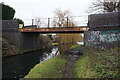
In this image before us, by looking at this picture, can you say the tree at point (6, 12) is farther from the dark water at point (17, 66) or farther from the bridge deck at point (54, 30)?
the dark water at point (17, 66)

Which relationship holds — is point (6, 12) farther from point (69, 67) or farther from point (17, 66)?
point (69, 67)

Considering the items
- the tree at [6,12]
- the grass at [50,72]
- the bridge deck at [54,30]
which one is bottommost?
the grass at [50,72]

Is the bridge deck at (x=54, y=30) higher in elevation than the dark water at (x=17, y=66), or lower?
higher

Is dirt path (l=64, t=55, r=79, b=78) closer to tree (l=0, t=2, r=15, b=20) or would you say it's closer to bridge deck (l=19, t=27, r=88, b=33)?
bridge deck (l=19, t=27, r=88, b=33)

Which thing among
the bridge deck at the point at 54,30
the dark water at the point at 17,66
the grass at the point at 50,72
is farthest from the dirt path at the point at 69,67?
the bridge deck at the point at 54,30

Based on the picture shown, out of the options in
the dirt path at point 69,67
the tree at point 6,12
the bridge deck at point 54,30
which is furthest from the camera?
the tree at point 6,12

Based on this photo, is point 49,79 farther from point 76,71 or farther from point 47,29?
point 47,29

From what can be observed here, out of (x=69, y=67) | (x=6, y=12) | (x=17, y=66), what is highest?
(x=6, y=12)

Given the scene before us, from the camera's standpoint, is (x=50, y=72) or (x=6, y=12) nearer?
(x=50, y=72)

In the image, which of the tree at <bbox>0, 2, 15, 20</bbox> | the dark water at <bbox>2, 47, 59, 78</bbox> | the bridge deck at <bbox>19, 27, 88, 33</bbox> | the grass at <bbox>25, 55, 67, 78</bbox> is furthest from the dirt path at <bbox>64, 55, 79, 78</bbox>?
the tree at <bbox>0, 2, 15, 20</bbox>

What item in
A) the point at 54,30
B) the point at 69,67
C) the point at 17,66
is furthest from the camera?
the point at 54,30

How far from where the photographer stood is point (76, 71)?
11398 millimetres

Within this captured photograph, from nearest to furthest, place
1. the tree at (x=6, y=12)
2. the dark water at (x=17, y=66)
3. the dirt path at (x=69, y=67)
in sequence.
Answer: the dirt path at (x=69, y=67), the dark water at (x=17, y=66), the tree at (x=6, y=12)

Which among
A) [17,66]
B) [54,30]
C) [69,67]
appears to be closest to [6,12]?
[54,30]
